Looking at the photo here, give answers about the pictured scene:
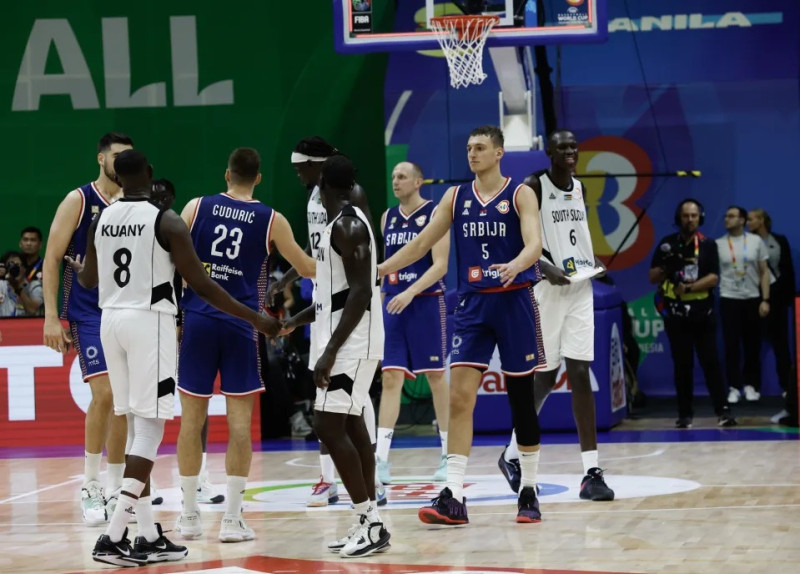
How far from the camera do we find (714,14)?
1510cm

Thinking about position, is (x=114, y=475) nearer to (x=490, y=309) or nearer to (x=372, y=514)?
(x=372, y=514)

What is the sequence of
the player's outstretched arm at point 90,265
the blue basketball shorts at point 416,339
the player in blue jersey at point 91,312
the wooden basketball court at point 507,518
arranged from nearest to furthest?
the wooden basketball court at point 507,518, the player's outstretched arm at point 90,265, the player in blue jersey at point 91,312, the blue basketball shorts at point 416,339

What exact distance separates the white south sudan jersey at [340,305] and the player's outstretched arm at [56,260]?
70.4 inches

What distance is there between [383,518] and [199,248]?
6.35 feet

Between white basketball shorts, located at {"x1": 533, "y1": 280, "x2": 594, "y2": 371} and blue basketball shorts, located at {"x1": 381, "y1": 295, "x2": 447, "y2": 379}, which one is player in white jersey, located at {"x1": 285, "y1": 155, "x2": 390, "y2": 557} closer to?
white basketball shorts, located at {"x1": 533, "y1": 280, "x2": 594, "y2": 371}

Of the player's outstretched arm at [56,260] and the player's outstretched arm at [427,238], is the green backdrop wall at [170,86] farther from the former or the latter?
the player's outstretched arm at [427,238]

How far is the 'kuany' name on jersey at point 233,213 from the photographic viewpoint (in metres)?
6.71

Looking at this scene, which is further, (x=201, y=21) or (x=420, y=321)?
(x=201, y=21)

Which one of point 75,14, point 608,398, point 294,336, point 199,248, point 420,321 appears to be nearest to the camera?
point 199,248

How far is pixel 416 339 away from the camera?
8.91 metres

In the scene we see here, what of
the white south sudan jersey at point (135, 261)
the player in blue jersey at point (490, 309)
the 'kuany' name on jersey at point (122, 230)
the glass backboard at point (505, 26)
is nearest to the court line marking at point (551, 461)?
the player in blue jersey at point (490, 309)

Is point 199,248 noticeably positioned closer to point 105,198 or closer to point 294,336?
point 105,198

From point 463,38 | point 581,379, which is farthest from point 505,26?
point 581,379

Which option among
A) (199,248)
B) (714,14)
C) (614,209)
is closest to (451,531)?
(199,248)
